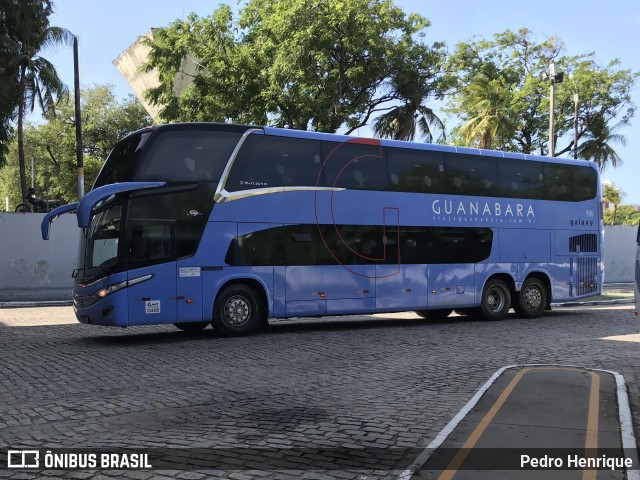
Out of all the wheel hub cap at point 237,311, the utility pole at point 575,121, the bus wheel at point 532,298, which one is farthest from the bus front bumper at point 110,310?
the utility pole at point 575,121

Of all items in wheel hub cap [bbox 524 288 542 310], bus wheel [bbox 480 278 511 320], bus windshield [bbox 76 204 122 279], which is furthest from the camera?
wheel hub cap [bbox 524 288 542 310]

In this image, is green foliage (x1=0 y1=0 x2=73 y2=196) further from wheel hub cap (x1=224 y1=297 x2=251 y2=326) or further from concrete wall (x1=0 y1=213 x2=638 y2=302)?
wheel hub cap (x1=224 y1=297 x2=251 y2=326)

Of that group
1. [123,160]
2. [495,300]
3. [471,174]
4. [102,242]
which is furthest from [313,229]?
[495,300]

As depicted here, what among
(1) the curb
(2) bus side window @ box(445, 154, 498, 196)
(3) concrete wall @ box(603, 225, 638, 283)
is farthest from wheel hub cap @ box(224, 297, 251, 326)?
(3) concrete wall @ box(603, 225, 638, 283)

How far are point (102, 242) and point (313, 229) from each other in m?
4.39

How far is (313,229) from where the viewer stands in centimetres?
1434

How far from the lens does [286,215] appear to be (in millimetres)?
13984

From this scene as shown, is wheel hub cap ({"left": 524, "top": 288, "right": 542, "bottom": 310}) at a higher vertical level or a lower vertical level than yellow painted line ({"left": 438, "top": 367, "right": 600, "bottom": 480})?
higher

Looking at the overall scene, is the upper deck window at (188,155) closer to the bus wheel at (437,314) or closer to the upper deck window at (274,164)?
the upper deck window at (274,164)

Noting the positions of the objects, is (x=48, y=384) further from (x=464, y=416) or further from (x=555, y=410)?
(x=555, y=410)

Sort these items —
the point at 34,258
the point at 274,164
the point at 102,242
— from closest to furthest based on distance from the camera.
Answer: the point at 102,242, the point at 274,164, the point at 34,258

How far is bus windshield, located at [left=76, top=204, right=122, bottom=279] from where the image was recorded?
1215 centimetres

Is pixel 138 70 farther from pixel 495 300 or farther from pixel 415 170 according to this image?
pixel 495 300

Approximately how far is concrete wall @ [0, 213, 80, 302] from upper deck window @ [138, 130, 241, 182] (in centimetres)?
1268
